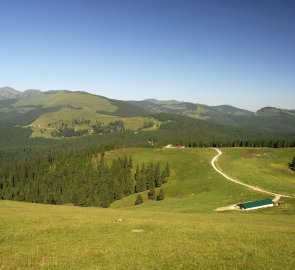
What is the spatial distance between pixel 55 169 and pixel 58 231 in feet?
548

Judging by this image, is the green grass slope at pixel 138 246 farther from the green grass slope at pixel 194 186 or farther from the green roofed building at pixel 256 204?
the green grass slope at pixel 194 186

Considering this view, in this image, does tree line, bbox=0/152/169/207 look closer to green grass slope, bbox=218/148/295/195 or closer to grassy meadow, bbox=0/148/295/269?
green grass slope, bbox=218/148/295/195

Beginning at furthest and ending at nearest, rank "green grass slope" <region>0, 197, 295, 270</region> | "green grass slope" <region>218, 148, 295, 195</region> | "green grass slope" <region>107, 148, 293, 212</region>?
"green grass slope" <region>218, 148, 295, 195</region>
"green grass slope" <region>107, 148, 293, 212</region>
"green grass slope" <region>0, 197, 295, 270</region>

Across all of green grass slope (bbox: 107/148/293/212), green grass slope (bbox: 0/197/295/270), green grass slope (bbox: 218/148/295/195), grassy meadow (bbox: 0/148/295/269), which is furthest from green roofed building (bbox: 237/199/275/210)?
grassy meadow (bbox: 0/148/295/269)

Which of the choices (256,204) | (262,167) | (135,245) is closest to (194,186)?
(256,204)

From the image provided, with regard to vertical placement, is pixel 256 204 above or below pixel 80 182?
above

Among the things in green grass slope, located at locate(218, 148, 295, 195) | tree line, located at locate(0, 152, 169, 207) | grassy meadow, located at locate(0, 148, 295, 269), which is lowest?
tree line, located at locate(0, 152, 169, 207)

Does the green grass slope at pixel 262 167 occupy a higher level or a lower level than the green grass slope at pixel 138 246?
lower

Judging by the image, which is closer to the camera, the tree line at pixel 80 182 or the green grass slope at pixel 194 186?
the green grass slope at pixel 194 186

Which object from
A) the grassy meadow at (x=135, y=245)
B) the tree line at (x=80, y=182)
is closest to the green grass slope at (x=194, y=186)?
the tree line at (x=80, y=182)

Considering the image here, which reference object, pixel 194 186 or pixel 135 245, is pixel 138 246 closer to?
pixel 135 245

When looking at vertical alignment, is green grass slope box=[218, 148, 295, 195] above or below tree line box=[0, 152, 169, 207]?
above

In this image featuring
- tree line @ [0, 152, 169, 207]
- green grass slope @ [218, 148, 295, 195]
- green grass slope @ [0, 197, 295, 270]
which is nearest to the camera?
green grass slope @ [0, 197, 295, 270]

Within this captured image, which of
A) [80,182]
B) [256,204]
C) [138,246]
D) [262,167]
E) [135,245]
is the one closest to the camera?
[138,246]
